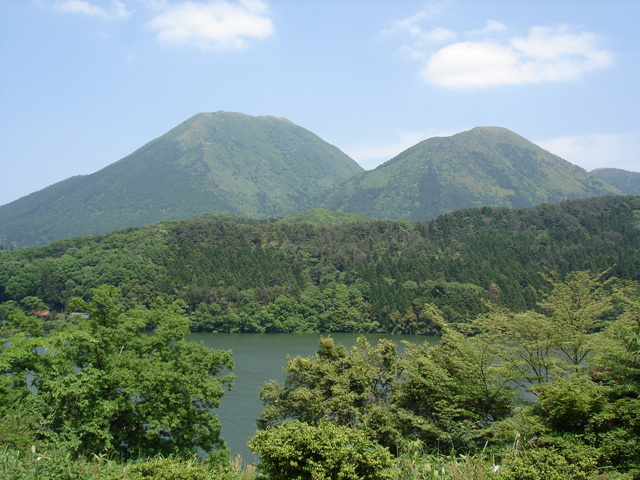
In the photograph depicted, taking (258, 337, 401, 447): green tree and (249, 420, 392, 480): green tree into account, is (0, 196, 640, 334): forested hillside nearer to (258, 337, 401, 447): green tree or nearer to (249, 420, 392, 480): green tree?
(258, 337, 401, 447): green tree

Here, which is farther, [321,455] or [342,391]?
[342,391]

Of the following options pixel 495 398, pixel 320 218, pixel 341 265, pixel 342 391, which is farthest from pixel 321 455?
pixel 320 218

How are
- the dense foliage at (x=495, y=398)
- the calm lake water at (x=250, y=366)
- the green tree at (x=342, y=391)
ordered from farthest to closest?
the calm lake water at (x=250, y=366) → the green tree at (x=342, y=391) → the dense foliage at (x=495, y=398)

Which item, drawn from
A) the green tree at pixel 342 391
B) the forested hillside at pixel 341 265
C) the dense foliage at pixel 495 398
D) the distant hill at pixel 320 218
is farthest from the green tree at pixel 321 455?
the distant hill at pixel 320 218

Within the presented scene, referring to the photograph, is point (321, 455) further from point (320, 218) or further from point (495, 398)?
point (320, 218)

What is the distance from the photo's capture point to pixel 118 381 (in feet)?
47.9

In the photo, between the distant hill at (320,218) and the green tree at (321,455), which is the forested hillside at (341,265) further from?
the green tree at (321,455)

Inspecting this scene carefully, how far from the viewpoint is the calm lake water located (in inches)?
937

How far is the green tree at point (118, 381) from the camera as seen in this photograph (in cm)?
1362

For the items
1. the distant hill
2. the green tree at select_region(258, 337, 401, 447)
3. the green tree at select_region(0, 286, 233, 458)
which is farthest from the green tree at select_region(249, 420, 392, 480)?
the distant hill

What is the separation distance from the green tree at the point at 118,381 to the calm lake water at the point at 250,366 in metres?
3.00

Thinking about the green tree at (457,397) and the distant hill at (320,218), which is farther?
the distant hill at (320,218)

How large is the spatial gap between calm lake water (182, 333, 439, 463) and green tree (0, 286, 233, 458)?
9.83ft

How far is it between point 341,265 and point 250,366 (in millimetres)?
45680
